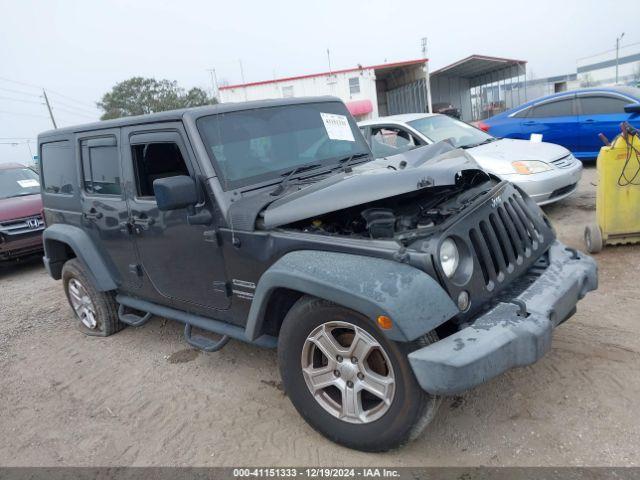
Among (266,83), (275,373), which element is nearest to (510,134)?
(275,373)

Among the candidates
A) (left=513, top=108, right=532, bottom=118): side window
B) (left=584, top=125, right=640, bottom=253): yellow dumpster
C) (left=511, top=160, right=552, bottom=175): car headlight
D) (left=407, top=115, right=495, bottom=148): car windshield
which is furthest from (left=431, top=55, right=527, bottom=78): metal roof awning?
(left=584, top=125, right=640, bottom=253): yellow dumpster

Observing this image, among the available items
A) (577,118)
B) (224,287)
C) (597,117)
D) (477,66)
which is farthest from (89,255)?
(477,66)

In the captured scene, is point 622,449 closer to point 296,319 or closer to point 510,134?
point 296,319

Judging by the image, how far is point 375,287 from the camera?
2.24 metres

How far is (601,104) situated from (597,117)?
0.83 feet

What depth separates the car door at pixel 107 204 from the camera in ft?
12.5

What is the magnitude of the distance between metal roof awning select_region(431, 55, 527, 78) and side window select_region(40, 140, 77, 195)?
74.5 feet

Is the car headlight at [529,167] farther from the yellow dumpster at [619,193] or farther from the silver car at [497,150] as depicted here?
the yellow dumpster at [619,193]

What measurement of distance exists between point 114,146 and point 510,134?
7.74 meters

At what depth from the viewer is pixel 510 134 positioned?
30.4ft

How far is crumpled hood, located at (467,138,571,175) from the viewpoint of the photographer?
20.7 ft

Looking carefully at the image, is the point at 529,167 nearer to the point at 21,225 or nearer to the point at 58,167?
the point at 58,167

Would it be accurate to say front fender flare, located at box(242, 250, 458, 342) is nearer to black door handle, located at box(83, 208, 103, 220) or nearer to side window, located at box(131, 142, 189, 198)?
side window, located at box(131, 142, 189, 198)

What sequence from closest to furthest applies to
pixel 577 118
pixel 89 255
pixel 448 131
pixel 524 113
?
pixel 89 255
pixel 448 131
pixel 577 118
pixel 524 113
